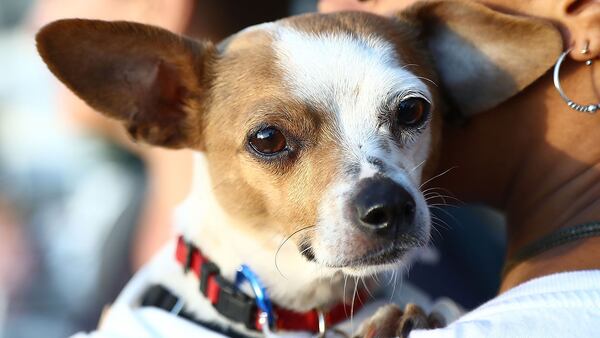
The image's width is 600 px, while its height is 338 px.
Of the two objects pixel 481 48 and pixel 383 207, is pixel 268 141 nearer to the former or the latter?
pixel 383 207

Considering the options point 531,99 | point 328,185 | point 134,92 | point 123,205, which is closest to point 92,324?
point 123,205

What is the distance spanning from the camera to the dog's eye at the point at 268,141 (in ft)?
5.62

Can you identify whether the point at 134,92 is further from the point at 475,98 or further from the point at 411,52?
the point at 475,98

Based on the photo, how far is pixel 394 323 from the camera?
1604 mm

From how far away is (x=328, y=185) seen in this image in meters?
1.63

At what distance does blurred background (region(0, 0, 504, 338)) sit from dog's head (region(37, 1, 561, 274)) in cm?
136

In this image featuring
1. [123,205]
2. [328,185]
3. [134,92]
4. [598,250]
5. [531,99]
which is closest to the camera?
[598,250]

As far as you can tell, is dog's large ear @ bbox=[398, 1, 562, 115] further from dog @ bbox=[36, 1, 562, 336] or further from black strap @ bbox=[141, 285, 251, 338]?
black strap @ bbox=[141, 285, 251, 338]

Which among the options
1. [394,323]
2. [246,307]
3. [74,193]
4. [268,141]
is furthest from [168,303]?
[74,193]

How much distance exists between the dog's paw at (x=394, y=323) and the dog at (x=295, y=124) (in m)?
0.11

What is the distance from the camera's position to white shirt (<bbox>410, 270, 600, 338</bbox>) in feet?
3.87

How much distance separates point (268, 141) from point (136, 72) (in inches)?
19.1

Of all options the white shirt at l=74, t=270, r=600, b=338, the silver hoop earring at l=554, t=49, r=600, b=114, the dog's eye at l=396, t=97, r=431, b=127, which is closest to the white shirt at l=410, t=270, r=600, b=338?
the white shirt at l=74, t=270, r=600, b=338

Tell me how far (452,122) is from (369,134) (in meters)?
0.37
